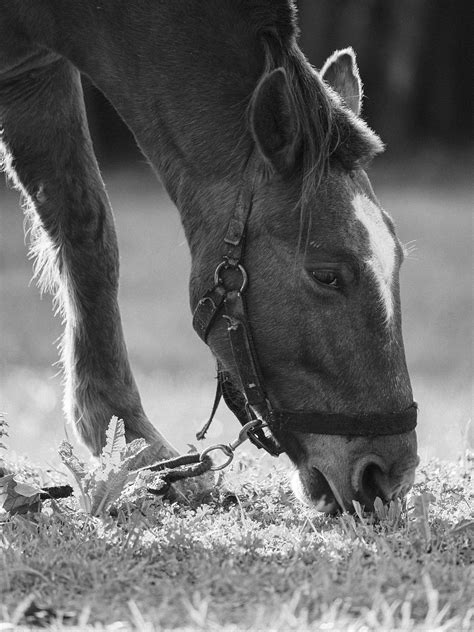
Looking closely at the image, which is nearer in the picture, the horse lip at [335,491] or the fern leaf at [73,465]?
the horse lip at [335,491]

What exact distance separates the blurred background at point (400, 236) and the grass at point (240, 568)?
4.48ft

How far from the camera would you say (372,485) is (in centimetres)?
311

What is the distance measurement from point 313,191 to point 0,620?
164cm

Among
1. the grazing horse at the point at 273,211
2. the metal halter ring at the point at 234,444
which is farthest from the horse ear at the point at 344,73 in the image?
the metal halter ring at the point at 234,444

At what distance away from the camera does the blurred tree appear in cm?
2269

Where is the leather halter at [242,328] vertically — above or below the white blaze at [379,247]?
below

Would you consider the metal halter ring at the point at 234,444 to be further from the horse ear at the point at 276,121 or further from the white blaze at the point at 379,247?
the horse ear at the point at 276,121

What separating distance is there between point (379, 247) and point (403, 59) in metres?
20.9

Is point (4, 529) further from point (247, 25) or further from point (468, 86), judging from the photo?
point (468, 86)

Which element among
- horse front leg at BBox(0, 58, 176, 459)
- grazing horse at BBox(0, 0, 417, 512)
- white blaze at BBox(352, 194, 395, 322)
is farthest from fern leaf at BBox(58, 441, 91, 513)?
white blaze at BBox(352, 194, 395, 322)

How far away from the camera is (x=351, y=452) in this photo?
3070 millimetres

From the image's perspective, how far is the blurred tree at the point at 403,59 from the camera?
74.4 feet

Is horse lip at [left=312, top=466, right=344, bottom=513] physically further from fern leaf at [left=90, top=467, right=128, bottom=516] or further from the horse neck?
Answer: the horse neck

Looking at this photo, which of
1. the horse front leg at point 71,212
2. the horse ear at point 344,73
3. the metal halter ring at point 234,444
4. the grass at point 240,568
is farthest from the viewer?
the horse front leg at point 71,212
